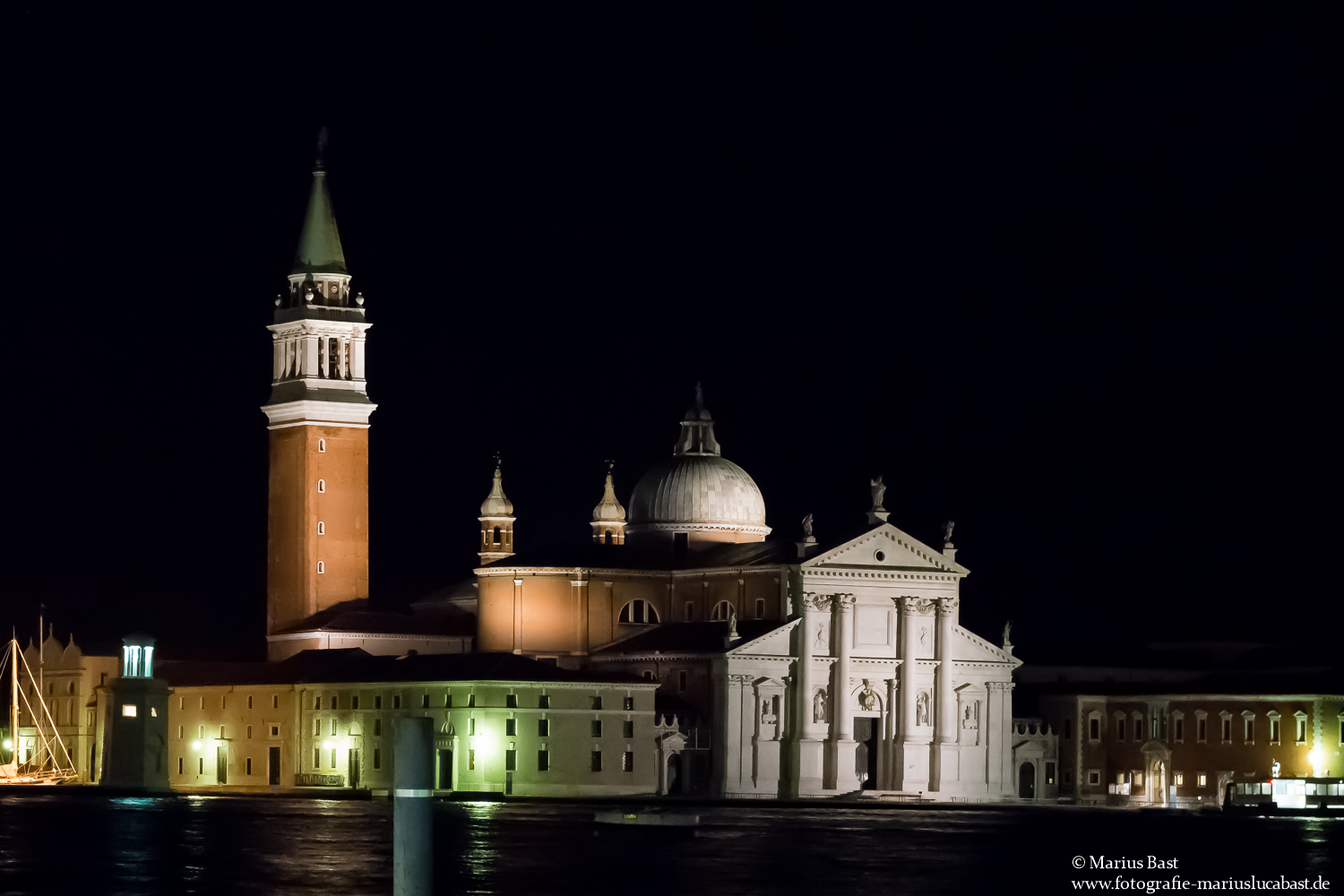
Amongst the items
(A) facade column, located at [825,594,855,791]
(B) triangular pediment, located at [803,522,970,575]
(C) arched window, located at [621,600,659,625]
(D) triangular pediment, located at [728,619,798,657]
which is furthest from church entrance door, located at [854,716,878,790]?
(C) arched window, located at [621,600,659,625]

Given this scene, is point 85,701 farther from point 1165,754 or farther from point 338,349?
point 1165,754

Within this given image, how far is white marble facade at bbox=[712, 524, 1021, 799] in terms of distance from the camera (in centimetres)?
11125

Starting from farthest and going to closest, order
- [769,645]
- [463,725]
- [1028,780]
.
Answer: [1028,780] → [769,645] → [463,725]

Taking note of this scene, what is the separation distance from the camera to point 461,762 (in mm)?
107500

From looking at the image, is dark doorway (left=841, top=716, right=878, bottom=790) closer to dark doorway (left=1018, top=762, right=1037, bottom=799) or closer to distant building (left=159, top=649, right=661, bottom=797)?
dark doorway (left=1018, top=762, right=1037, bottom=799)

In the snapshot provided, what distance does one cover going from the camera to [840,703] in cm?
11281

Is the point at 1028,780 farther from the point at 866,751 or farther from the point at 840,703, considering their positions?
the point at 840,703

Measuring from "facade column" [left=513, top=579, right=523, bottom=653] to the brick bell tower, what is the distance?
8578mm

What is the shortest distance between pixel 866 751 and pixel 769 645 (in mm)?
6604

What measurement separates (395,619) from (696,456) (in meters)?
13.7

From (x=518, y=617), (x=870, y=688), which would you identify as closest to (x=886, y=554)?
(x=870, y=688)

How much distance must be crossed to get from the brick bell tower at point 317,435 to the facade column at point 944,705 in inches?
945

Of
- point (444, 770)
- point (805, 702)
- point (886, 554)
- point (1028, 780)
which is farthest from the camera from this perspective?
point (1028, 780)

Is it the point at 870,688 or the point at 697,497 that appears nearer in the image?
the point at 870,688
